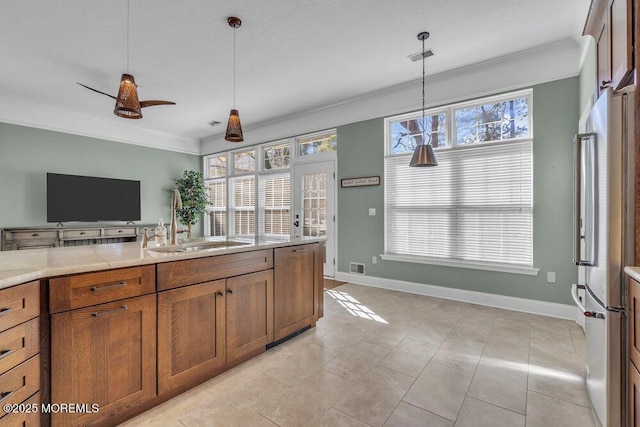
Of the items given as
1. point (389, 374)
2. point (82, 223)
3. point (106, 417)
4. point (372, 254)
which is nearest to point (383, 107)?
point (372, 254)

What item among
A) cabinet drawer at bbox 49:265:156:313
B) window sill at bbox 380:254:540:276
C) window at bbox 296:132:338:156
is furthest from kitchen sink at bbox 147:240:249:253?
window at bbox 296:132:338:156

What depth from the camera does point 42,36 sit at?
292 centimetres

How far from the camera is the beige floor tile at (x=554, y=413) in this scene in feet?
5.19

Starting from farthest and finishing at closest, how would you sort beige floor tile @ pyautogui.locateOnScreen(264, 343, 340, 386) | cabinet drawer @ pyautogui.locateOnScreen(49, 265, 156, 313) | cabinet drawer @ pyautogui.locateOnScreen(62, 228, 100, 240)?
cabinet drawer @ pyautogui.locateOnScreen(62, 228, 100, 240)
beige floor tile @ pyautogui.locateOnScreen(264, 343, 340, 386)
cabinet drawer @ pyautogui.locateOnScreen(49, 265, 156, 313)

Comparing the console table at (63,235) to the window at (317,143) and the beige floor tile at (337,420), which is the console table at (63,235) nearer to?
the window at (317,143)

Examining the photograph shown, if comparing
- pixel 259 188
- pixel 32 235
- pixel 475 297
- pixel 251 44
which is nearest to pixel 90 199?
pixel 32 235

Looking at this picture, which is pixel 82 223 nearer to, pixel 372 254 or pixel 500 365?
pixel 372 254

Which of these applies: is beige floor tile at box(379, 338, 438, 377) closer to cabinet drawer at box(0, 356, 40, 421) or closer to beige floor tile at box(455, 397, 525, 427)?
beige floor tile at box(455, 397, 525, 427)

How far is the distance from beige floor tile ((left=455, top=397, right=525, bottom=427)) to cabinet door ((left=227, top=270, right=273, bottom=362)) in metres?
1.40

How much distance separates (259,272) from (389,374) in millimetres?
1181

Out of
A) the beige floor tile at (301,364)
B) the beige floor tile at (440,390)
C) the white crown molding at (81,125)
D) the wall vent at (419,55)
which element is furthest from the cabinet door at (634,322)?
the white crown molding at (81,125)

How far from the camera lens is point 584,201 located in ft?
5.81

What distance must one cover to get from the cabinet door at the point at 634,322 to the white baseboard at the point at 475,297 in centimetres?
227

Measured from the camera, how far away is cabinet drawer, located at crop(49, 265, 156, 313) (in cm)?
134
